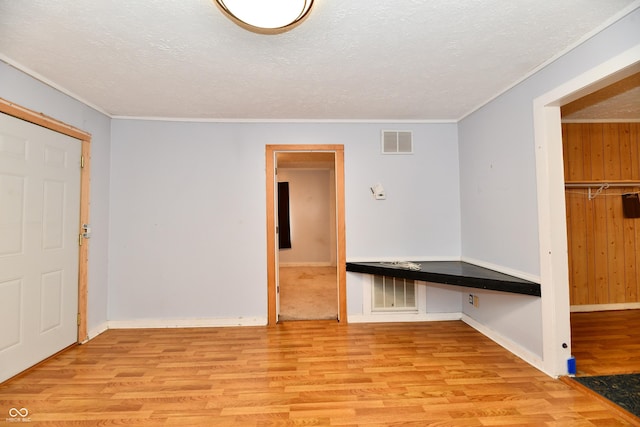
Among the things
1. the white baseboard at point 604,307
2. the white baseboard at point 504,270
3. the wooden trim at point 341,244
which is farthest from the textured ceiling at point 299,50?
the white baseboard at point 604,307

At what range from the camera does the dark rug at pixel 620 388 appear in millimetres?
1792

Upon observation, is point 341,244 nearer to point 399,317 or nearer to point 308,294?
point 399,317

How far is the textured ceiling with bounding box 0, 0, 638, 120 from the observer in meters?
1.59

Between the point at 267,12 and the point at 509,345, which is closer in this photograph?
the point at 267,12

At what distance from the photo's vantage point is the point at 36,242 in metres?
2.34

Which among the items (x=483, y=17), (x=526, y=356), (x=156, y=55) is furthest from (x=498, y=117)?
(x=156, y=55)

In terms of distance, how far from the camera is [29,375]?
221cm

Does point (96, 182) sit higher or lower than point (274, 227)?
higher

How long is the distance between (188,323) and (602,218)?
5.12m

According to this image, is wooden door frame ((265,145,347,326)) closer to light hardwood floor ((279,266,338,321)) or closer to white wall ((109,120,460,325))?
Result: white wall ((109,120,460,325))

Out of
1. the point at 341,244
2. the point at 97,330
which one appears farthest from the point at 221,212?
the point at 97,330

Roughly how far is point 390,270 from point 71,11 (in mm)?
3042

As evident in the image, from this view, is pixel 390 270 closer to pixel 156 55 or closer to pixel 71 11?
pixel 156 55

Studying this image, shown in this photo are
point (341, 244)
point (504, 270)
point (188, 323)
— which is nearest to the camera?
point (504, 270)
